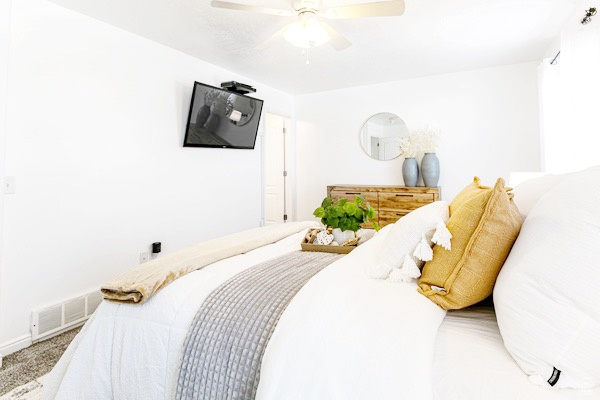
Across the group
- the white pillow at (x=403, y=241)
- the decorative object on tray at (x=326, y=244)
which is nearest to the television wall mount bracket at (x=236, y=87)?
the decorative object on tray at (x=326, y=244)

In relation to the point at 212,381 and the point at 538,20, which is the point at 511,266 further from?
the point at 538,20

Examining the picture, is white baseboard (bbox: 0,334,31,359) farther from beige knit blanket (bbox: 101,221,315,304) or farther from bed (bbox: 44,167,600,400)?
beige knit blanket (bbox: 101,221,315,304)

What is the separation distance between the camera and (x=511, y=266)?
915 mm

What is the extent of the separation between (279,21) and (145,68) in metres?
1.38

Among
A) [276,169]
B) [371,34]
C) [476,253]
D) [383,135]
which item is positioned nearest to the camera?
[476,253]

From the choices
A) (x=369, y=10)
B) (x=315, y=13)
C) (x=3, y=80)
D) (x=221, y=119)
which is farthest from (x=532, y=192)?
(x=221, y=119)

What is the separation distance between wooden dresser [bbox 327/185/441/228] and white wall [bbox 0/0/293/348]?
2091 mm

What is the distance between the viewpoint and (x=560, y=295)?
30.5 inches

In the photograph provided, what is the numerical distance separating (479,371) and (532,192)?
2.60ft

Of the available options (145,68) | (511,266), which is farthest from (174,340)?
(145,68)

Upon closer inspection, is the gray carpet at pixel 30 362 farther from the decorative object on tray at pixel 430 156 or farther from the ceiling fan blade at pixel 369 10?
the decorative object on tray at pixel 430 156

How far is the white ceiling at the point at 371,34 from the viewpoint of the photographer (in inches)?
101

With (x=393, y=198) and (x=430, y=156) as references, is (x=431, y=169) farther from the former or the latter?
(x=393, y=198)

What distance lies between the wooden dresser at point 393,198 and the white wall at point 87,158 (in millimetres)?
2091
